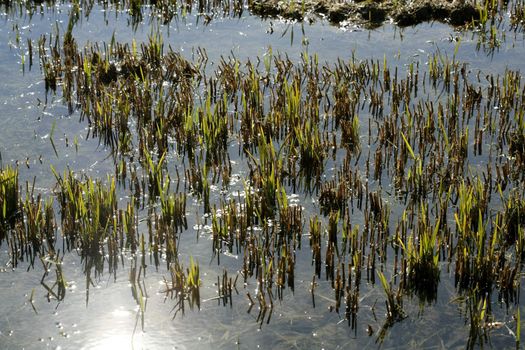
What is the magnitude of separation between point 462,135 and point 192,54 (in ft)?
9.31

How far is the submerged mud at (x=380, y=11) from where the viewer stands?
8375 millimetres

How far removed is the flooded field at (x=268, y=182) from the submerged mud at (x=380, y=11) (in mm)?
27

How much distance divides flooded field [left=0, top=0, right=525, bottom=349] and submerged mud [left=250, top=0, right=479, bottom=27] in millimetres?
27

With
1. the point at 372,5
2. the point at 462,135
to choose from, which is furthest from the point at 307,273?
the point at 372,5

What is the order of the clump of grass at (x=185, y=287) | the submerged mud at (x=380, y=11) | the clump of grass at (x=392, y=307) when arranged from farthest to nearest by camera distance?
the submerged mud at (x=380, y=11) → the clump of grass at (x=185, y=287) → the clump of grass at (x=392, y=307)

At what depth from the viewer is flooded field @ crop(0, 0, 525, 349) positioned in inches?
157

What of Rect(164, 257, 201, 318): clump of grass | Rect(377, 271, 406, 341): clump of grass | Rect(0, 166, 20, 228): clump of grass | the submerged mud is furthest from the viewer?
the submerged mud

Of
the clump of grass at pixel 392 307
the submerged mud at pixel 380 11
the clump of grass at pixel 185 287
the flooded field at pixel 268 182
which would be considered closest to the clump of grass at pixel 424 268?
the flooded field at pixel 268 182

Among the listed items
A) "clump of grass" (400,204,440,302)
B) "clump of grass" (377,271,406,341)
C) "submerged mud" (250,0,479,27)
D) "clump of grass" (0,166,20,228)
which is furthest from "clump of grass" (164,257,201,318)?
"submerged mud" (250,0,479,27)

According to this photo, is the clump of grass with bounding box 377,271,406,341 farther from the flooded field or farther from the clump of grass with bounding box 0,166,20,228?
the clump of grass with bounding box 0,166,20,228

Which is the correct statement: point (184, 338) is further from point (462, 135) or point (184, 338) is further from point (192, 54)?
point (192, 54)

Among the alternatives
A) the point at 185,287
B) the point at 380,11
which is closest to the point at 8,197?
the point at 185,287

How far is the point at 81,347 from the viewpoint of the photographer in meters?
3.74

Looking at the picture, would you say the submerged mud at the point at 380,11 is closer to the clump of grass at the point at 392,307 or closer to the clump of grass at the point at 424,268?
the clump of grass at the point at 424,268
